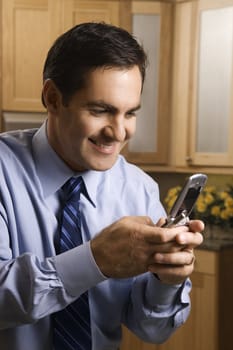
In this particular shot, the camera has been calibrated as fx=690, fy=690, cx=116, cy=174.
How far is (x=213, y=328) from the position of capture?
10.4 feet

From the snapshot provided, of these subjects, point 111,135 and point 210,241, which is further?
point 210,241

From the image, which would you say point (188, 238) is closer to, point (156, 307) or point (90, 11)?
point (156, 307)

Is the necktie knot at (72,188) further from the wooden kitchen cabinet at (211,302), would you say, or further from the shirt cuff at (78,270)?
the wooden kitchen cabinet at (211,302)

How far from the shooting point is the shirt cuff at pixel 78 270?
1.01m

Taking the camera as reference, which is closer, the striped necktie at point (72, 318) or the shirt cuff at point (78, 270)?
the shirt cuff at point (78, 270)

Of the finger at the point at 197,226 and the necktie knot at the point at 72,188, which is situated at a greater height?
the necktie knot at the point at 72,188

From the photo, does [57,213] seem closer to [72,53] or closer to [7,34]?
[72,53]

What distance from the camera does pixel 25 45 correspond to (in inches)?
138

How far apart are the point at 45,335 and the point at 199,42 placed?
2.60m

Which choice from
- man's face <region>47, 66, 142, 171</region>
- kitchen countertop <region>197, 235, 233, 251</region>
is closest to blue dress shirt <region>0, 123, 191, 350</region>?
man's face <region>47, 66, 142, 171</region>

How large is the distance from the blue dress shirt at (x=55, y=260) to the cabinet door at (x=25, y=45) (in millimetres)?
2275

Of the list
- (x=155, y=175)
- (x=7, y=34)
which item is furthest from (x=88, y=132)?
(x=155, y=175)

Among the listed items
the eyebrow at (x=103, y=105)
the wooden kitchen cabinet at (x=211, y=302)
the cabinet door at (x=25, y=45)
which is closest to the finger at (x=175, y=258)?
the eyebrow at (x=103, y=105)

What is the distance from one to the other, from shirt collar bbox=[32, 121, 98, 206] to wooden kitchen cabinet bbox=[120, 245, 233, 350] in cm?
197
